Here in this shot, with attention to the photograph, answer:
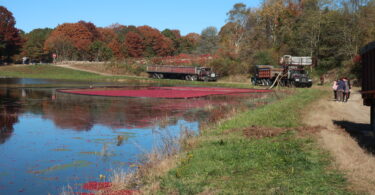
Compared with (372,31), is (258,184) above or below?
→ below

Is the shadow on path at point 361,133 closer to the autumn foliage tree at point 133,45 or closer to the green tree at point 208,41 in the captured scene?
the green tree at point 208,41

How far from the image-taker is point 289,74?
52906mm

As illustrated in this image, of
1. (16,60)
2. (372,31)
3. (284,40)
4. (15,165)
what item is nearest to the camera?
(15,165)

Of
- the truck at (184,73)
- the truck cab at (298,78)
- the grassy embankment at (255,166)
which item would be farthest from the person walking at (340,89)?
the truck at (184,73)

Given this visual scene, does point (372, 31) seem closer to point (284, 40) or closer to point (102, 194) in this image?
point (284, 40)

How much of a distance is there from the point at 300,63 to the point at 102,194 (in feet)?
165

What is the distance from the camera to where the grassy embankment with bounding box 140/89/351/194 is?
8.51m

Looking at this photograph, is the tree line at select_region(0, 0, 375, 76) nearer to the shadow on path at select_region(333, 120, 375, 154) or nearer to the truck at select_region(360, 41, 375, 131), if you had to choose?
the shadow on path at select_region(333, 120, 375, 154)

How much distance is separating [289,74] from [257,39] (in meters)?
35.0

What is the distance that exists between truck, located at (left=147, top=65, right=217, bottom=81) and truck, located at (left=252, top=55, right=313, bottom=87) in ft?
36.8

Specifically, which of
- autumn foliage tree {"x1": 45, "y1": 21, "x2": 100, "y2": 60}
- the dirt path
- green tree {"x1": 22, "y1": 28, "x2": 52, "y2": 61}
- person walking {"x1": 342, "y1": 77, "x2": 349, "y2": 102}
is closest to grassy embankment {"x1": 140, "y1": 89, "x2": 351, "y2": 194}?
the dirt path

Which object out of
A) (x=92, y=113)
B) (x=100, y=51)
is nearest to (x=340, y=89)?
(x=92, y=113)

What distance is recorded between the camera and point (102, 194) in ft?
29.4

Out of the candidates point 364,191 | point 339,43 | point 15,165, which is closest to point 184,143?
point 15,165
